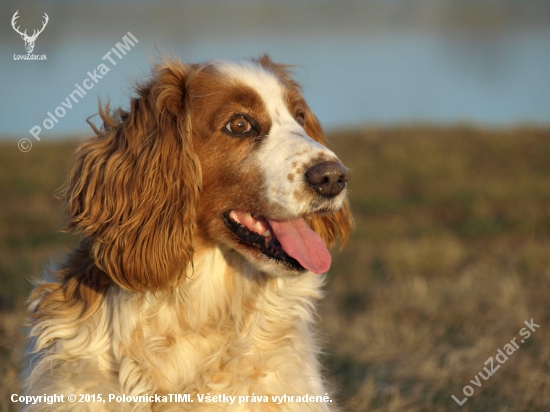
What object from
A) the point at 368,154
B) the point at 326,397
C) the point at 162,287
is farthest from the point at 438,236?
the point at 162,287

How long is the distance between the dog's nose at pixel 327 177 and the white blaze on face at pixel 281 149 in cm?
3

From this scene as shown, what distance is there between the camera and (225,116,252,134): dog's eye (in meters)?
3.78

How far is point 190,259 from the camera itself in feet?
12.0

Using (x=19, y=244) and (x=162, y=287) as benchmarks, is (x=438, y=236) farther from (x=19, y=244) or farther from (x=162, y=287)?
(x=162, y=287)

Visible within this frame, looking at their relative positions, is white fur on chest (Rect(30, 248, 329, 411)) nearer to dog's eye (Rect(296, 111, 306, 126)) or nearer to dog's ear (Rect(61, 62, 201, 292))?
dog's ear (Rect(61, 62, 201, 292))

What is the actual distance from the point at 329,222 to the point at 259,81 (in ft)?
3.09
